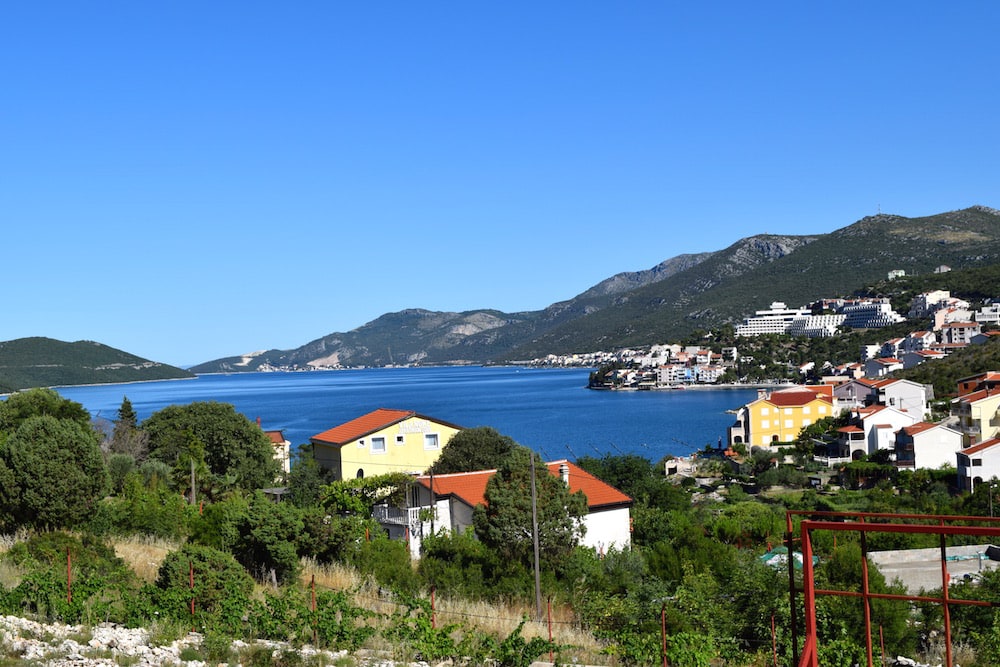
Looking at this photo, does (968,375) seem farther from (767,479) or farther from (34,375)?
(34,375)

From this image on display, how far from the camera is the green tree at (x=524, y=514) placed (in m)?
13.4

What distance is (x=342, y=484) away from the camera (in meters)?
23.4

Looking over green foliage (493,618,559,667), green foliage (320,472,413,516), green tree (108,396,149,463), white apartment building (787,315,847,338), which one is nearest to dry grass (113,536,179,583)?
green foliage (493,618,559,667)

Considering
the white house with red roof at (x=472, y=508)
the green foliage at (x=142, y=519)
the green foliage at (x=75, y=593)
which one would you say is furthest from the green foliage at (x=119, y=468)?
the green foliage at (x=75, y=593)

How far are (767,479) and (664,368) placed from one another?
96.4 m

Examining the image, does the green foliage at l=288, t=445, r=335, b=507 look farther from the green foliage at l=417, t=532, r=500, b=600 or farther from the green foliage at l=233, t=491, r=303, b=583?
the green foliage at l=233, t=491, r=303, b=583

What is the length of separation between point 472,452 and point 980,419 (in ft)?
102

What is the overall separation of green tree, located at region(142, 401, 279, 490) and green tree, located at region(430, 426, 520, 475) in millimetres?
6075

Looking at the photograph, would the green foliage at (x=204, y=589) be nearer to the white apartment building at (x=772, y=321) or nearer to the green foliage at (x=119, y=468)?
the green foliage at (x=119, y=468)

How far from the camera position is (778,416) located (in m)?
59.4

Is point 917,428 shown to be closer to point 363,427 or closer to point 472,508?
point 363,427

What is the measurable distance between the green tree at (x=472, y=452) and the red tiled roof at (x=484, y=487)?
169 inches

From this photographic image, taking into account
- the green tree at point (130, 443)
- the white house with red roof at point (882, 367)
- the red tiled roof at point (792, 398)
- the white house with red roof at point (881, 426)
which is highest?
the green tree at point (130, 443)

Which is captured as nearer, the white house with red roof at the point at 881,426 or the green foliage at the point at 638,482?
the green foliage at the point at 638,482
